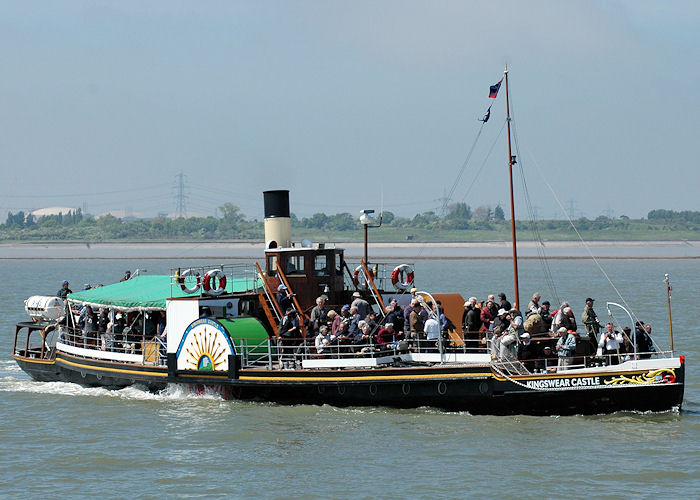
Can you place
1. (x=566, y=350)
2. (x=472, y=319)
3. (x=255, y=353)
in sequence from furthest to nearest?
(x=255, y=353) < (x=472, y=319) < (x=566, y=350)

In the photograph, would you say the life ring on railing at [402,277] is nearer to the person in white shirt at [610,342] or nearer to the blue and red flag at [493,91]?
the blue and red flag at [493,91]

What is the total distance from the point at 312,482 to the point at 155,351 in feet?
32.3

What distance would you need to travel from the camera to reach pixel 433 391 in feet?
82.0

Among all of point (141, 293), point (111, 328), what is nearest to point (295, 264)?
point (141, 293)

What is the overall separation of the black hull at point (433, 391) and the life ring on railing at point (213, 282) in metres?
2.39

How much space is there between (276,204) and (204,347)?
5598 mm

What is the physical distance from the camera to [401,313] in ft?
87.6

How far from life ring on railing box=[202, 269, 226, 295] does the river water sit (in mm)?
2916

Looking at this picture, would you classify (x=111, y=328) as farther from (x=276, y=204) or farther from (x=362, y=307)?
(x=362, y=307)

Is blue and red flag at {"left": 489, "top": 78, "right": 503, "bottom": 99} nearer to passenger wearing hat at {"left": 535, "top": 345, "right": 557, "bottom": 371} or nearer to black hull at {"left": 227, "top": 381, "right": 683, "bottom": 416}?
passenger wearing hat at {"left": 535, "top": 345, "right": 557, "bottom": 371}

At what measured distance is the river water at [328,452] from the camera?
66.5 feet

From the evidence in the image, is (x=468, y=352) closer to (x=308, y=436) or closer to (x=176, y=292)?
(x=308, y=436)

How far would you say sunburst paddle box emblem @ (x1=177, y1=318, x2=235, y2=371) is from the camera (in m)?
27.2

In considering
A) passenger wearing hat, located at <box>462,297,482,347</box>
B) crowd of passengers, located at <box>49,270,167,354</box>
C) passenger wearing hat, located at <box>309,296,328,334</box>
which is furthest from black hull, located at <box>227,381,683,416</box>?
crowd of passengers, located at <box>49,270,167,354</box>
